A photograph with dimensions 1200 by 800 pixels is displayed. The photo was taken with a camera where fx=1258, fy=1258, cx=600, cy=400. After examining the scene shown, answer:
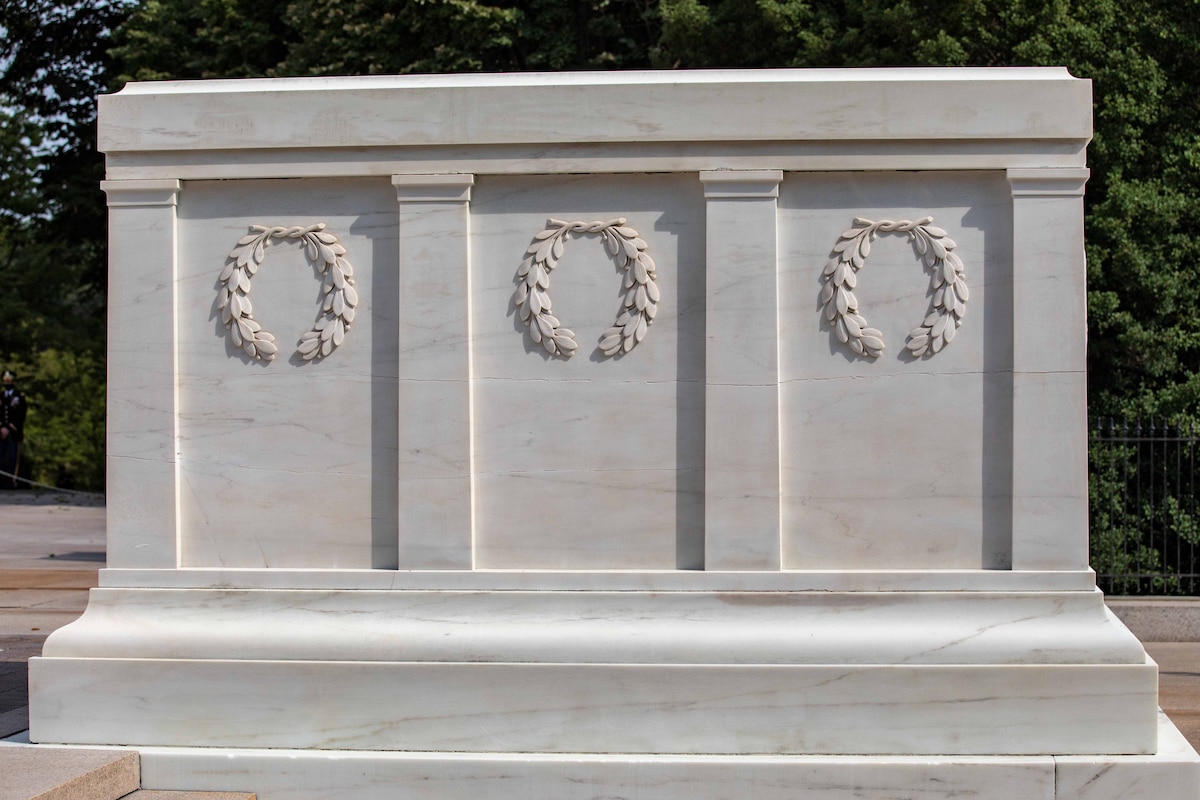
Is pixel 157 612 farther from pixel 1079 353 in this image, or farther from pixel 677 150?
pixel 1079 353

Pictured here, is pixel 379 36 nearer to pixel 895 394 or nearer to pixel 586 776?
pixel 895 394

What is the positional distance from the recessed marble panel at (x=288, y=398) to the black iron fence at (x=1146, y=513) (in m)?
7.36

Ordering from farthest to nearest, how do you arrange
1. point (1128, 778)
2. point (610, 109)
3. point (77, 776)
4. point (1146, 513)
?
point (1146, 513) < point (610, 109) < point (1128, 778) < point (77, 776)

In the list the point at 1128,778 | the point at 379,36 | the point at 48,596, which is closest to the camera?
the point at 1128,778

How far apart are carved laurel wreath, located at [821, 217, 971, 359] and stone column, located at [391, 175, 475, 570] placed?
149 cm

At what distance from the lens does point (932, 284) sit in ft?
16.5

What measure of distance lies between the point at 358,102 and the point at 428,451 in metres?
1.44

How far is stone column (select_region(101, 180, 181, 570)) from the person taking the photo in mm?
5199

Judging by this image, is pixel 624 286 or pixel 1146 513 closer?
pixel 624 286

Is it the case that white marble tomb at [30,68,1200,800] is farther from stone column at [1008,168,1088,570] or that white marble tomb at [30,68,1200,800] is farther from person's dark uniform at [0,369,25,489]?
person's dark uniform at [0,369,25,489]

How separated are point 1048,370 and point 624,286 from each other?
171 cm

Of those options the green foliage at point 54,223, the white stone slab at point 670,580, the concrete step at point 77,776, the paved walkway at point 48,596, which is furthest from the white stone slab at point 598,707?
the green foliage at point 54,223

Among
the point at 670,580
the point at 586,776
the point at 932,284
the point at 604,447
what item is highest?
the point at 932,284

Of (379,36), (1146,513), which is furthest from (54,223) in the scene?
(1146,513)
